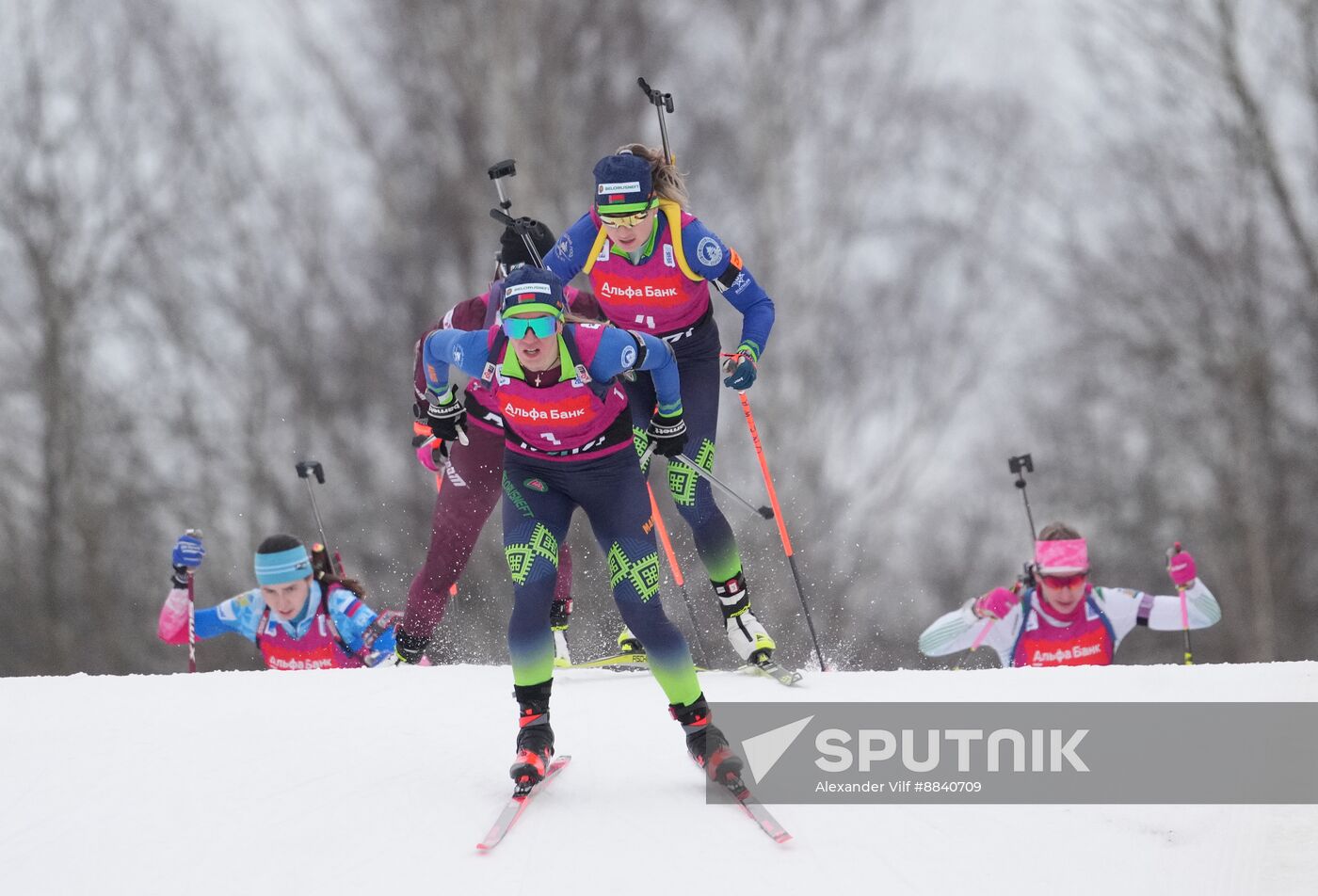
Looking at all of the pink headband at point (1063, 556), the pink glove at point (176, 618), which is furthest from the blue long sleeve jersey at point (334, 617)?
the pink headband at point (1063, 556)

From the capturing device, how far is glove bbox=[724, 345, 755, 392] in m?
5.34

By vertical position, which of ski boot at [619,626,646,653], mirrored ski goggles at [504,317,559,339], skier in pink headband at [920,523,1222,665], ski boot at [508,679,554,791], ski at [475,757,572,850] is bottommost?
skier in pink headband at [920,523,1222,665]

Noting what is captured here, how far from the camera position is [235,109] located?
15258 mm

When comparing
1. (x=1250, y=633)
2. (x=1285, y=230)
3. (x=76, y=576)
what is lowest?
(x=1250, y=633)

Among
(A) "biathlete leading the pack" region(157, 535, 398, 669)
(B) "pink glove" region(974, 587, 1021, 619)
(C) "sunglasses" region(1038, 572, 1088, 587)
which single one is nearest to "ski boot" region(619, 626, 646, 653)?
(A) "biathlete leading the pack" region(157, 535, 398, 669)

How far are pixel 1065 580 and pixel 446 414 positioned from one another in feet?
9.91

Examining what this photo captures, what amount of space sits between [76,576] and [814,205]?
28.7 ft

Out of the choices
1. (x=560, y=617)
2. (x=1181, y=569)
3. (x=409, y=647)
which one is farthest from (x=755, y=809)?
(x=1181, y=569)

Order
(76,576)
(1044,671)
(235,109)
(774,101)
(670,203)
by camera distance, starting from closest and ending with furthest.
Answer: (670,203), (1044,671), (774,101), (235,109), (76,576)

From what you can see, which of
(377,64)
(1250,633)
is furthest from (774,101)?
(1250,633)

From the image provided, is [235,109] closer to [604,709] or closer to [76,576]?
[76,576]

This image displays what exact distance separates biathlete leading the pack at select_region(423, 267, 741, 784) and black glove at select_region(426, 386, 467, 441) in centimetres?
46

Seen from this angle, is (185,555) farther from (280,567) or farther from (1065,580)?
(1065,580)

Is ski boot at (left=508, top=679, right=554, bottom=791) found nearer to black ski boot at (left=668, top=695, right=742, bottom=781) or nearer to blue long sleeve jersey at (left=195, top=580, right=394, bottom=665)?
black ski boot at (left=668, top=695, right=742, bottom=781)
